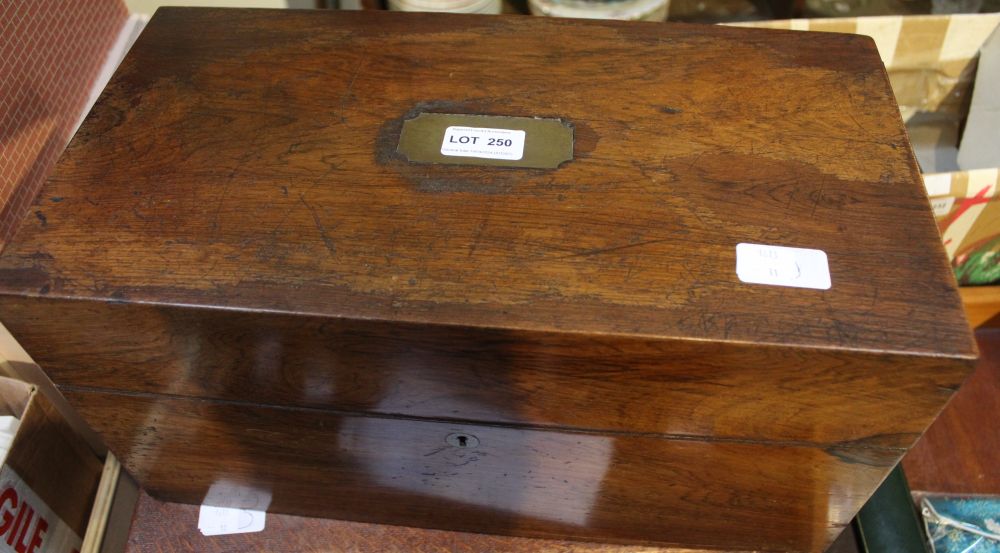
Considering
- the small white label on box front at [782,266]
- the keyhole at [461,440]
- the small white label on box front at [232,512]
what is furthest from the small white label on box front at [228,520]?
the small white label on box front at [782,266]

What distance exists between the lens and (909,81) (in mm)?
1168

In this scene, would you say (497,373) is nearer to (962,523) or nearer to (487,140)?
(487,140)

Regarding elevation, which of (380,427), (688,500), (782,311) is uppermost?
(782,311)

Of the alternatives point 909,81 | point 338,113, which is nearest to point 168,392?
point 338,113

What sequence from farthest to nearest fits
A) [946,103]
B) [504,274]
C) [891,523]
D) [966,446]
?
[946,103], [966,446], [891,523], [504,274]

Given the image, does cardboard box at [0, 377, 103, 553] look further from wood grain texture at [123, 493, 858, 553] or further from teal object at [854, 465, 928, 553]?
teal object at [854, 465, 928, 553]

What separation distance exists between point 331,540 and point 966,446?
78cm

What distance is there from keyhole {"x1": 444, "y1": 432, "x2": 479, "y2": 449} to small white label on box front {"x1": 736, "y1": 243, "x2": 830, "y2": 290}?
10.4 inches

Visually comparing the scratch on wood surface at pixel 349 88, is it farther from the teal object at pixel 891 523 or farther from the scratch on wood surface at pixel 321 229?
the teal object at pixel 891 523

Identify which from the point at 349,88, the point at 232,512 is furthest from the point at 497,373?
the point at 232,512

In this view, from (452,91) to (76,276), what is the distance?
35 centimetres

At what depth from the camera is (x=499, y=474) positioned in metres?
0.73

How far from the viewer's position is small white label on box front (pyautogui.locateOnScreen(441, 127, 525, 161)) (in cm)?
68

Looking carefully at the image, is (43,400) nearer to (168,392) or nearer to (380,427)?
(168,392)
